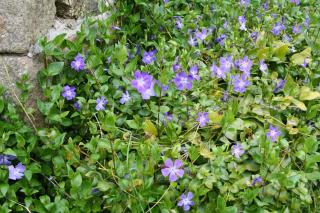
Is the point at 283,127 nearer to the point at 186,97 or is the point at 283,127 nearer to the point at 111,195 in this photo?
the point at 186,97

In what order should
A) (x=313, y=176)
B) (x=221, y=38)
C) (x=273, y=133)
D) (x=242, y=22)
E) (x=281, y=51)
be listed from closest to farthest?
1. (x=313, y=176)
2. (x=273, y=133)
3. (x=281, y=51)
4. (x=221, y=38)
5. (x=242, y=22)

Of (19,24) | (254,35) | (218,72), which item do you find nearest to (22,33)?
(19,24)

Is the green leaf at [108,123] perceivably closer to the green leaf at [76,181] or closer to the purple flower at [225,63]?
the green leaf at [76,181]

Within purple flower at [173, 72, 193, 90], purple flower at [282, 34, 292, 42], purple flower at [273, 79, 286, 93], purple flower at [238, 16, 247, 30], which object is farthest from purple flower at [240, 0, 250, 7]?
purple flower at [173, 72, 193, 90]

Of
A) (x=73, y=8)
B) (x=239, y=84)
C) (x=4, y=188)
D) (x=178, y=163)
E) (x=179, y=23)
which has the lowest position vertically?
(x=4, y=188)

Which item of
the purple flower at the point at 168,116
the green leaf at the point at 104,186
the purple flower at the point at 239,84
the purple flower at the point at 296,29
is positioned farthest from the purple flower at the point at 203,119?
the purple flower at the point at 296,29

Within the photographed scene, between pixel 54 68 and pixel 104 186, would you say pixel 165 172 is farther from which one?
pixel 54 68
